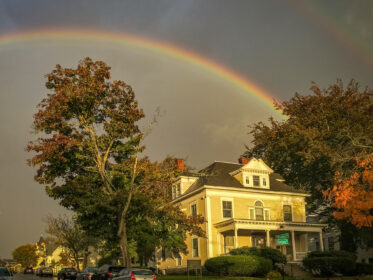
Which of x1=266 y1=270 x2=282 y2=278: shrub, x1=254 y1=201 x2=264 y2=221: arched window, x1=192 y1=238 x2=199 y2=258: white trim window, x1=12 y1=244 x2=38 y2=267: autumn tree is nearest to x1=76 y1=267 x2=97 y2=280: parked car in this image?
x1=192 y1=238 x2=199 y2=258: white trim window

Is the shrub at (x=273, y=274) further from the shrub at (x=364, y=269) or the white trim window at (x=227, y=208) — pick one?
the white trim window at (x=227, y=208)

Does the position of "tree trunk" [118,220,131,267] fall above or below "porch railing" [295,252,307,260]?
above

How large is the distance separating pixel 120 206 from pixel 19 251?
156m

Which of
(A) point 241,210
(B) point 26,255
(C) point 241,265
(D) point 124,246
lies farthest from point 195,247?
(B) point 26,255

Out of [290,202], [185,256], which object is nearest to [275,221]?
[290,202]

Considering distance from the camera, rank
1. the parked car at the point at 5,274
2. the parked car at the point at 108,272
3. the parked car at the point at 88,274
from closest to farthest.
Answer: the parked car at the point at 5,274, the parked car at the point at 108,272, the parked car at the point at 88,274

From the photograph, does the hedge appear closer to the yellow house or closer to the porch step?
the yellow house

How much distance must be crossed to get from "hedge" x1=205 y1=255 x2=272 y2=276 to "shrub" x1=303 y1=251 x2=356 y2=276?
3906 millimetres

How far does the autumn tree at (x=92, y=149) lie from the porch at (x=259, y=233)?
6.60 meters

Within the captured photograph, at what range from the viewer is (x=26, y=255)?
16300cm

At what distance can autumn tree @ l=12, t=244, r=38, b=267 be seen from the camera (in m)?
157

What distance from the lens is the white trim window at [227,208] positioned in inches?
1527

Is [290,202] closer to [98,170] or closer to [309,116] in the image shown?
[309,116]

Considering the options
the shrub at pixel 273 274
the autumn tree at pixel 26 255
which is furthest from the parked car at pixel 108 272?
the autumn tree at pixel 26 255
